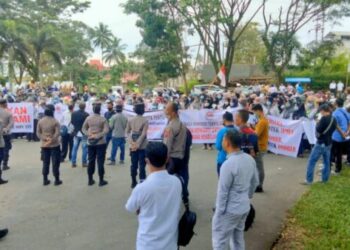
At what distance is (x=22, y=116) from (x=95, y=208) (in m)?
9.36

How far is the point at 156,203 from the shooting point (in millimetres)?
3377

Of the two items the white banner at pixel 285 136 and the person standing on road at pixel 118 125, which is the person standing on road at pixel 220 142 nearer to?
the person standing on road at pixel 118 125

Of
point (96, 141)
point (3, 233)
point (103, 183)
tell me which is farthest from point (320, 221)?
point (3, 233)

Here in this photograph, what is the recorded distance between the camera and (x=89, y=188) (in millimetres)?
8914

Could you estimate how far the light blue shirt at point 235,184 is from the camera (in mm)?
4465

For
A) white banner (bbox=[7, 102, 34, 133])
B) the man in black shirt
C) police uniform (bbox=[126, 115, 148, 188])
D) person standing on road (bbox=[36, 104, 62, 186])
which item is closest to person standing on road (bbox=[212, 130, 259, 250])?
police uniform (bbox=[126, 115, 148, 188])

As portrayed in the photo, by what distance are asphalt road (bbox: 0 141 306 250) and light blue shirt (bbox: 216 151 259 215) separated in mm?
1430

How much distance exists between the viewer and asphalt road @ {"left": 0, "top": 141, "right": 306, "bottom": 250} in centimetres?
595

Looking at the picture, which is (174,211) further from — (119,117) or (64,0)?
(64,0)

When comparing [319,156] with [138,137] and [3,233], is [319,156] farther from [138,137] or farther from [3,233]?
[3,233]

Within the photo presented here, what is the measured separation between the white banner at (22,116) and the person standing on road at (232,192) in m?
12.5

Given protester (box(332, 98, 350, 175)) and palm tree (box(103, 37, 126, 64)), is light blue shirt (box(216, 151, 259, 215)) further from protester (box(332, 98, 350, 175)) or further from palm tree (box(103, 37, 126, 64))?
palm tree (box(103, 37, 126, 64))

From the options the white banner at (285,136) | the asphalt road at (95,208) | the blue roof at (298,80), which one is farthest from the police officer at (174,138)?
the blue roof at (298,80)

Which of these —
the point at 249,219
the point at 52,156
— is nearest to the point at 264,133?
the point at 249,219
